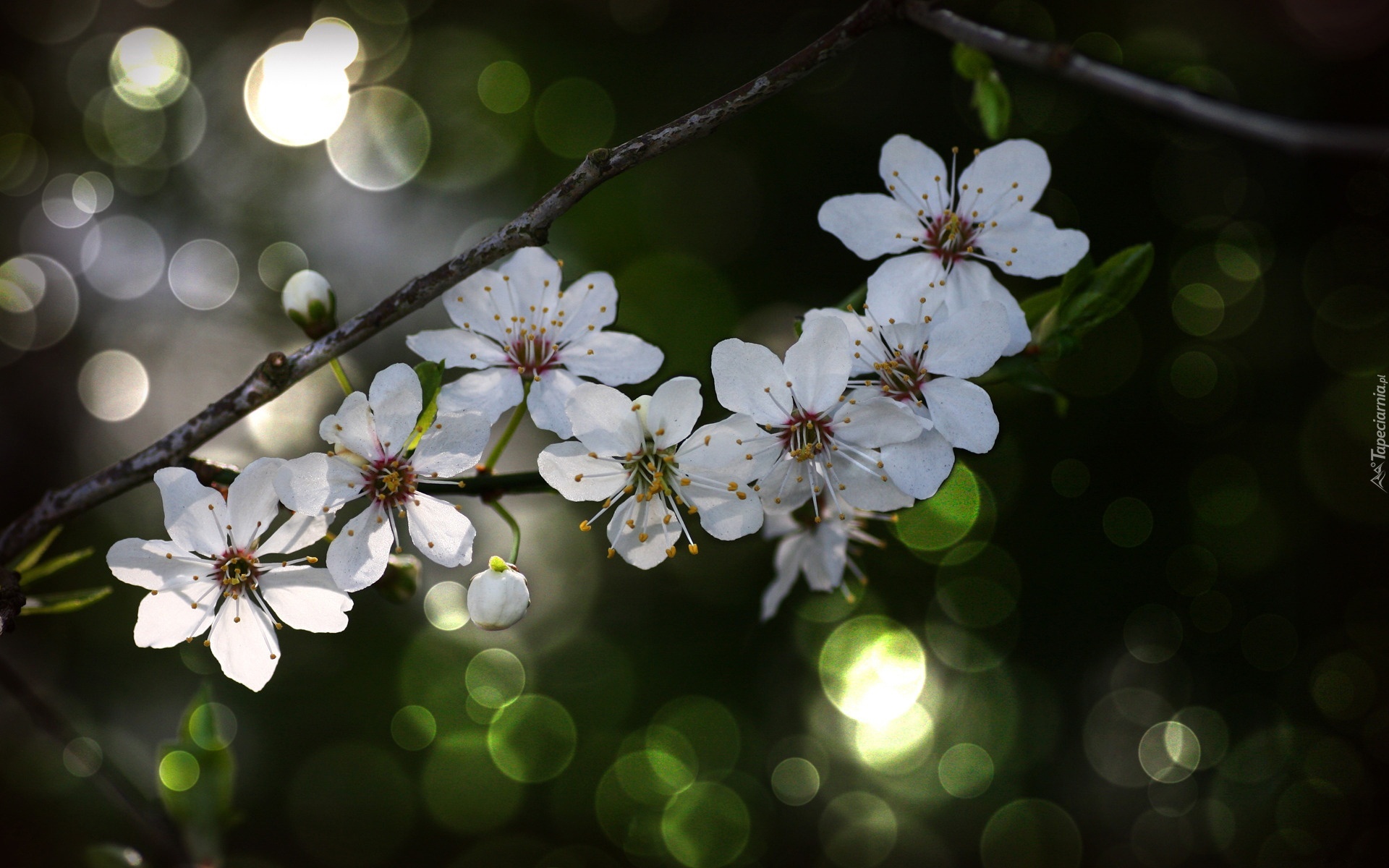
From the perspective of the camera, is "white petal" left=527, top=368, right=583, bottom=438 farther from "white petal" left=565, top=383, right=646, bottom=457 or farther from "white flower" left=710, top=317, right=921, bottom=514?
"white flower" left=710, top=317, right=921, bottom=514

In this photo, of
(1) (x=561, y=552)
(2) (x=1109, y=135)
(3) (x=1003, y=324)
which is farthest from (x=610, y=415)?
(2) (x=1109, y=135)

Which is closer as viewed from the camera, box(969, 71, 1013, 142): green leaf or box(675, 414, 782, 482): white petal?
box(675, 414, 782, 482): white petal

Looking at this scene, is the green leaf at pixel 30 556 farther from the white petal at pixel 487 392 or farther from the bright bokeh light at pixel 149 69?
the bright bokeh light at pixel 149 69

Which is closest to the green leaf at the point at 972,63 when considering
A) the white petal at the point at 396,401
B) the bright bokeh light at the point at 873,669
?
the white petal at the point at 396,401

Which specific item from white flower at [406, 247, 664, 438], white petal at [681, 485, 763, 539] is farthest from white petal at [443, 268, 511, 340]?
white petal at [681, 485, 763, 539]

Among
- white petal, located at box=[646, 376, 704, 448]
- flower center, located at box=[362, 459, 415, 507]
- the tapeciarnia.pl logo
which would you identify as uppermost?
flower center, located at box=[362, 459, 415, 507]

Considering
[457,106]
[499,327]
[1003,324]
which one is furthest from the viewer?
[457,106]

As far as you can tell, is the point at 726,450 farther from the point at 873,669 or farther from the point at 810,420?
the point at 873,669

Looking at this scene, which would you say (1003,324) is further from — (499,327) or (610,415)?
(499,327)
